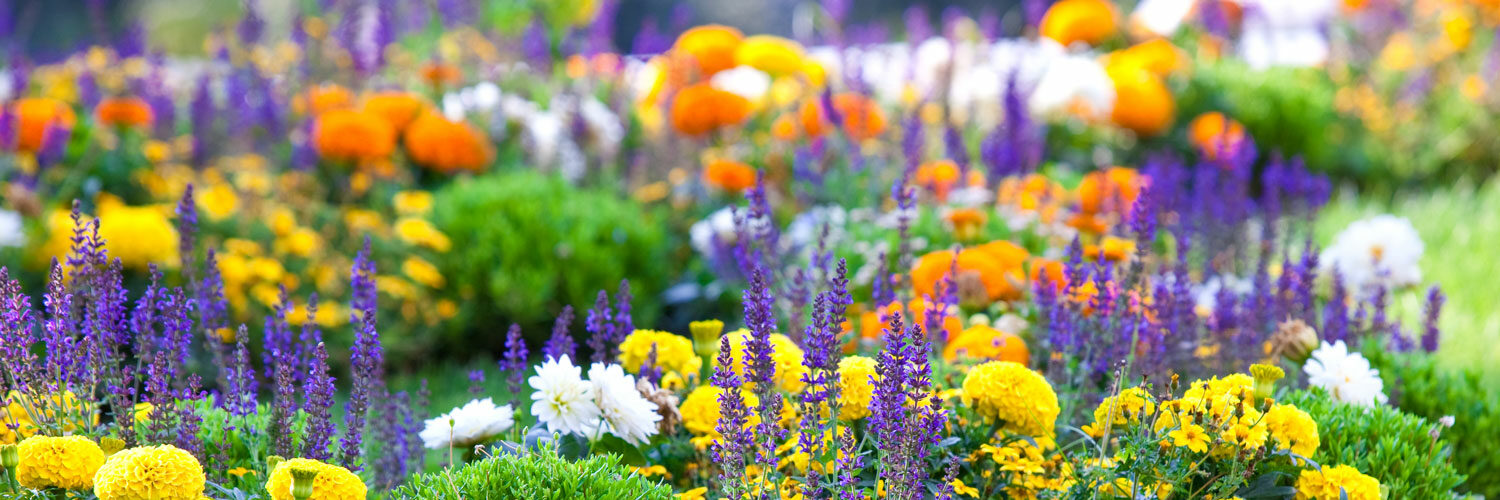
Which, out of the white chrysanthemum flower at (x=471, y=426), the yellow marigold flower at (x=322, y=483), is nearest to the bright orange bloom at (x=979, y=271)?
the white chrysanthemum flower at (x=471, y=426)

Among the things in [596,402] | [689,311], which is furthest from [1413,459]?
[689,311]

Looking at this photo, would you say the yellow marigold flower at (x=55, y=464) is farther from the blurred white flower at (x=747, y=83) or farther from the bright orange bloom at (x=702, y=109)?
the blurred white flower at (x=747, y=83)

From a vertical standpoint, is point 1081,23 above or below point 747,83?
above

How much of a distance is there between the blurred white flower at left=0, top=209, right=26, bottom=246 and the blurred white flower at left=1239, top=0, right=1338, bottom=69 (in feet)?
18.3

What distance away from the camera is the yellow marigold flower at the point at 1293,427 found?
176cm

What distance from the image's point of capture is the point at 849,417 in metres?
1.88

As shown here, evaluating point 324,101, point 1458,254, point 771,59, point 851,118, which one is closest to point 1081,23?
point 771,59

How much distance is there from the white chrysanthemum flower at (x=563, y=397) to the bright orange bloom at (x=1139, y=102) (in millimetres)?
3764

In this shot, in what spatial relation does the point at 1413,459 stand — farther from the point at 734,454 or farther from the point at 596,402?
the point at 596,402

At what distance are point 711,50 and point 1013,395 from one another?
373 cm

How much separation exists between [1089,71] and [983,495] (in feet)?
11.4

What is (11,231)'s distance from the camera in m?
3.21

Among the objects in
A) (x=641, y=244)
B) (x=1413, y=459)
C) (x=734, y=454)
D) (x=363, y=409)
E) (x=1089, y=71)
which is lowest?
(x=1413, y=459)

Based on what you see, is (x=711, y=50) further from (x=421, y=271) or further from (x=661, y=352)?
(x=661, y=352)
